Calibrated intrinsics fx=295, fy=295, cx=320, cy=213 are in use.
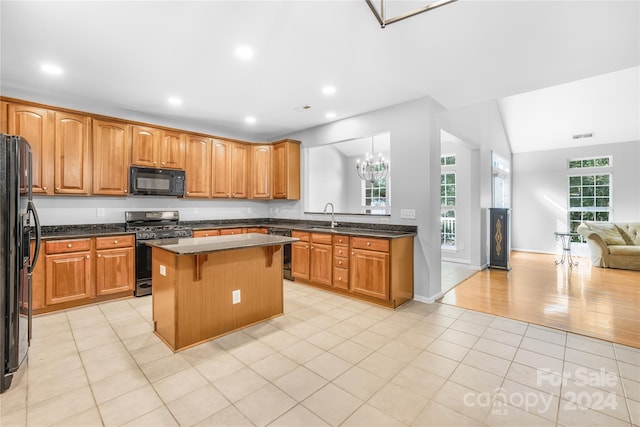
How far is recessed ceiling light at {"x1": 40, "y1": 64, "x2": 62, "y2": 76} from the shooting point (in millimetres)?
3068

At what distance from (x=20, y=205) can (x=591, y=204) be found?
1042 cm

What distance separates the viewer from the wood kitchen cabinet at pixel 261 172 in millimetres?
5711

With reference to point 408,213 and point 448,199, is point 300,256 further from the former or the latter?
point 448,199

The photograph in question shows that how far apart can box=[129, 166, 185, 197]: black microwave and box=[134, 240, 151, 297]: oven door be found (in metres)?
0.83

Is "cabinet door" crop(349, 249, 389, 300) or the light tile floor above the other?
"cabinet door" crop(349, 249, 389, 300)

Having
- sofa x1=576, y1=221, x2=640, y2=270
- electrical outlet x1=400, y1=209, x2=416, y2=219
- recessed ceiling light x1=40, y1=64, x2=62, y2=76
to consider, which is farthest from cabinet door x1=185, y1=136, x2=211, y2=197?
sofa x1=576, y1=221, x2=640, y2=270

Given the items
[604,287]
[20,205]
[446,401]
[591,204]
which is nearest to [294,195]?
[20,205]

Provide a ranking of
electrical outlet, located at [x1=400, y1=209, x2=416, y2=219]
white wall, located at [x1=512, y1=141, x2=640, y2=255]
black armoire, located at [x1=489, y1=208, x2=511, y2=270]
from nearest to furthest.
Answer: electrical outlet, located at [x1=400, y1=209, x2=416, y2=219] → black armoire, located at [x1=489, y1=208, x2=511, y2=270] → white wall, located at [x1=512, y1=141, x2=640, y2=255]

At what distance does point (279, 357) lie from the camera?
2465mm

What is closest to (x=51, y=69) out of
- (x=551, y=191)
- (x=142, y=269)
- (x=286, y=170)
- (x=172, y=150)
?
(x=172, y=150)

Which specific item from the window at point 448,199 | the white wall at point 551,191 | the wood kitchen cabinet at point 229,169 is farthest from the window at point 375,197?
the wood kitchen cabinet at point 229,169

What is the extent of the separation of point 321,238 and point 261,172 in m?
2.13

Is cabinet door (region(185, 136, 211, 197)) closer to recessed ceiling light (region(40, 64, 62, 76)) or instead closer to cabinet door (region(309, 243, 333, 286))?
recessed ceiling light (region(40, 64, 62, 76))

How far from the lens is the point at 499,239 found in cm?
598
